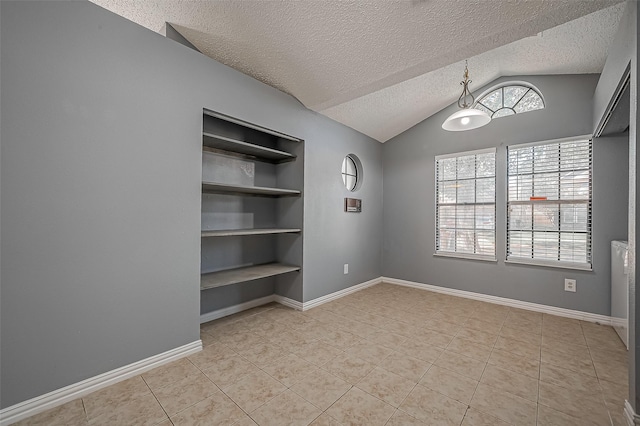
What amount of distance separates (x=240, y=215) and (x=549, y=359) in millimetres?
3211

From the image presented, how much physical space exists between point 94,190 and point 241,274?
1.48 metres

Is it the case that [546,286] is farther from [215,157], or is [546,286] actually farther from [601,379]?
[215,157]

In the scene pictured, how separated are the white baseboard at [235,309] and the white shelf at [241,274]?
45 cm

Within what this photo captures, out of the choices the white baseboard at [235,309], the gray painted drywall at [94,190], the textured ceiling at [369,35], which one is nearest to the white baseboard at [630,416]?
the textured ceiling at [369,35]

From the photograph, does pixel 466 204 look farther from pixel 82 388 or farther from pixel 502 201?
pixel 82 388

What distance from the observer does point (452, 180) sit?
13.1 feet

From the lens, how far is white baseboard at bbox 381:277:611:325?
292 centimetres

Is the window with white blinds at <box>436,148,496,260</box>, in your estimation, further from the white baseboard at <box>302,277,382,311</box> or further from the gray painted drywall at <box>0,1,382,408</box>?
the gray painted drywall at <box>0,1,382,408</box>

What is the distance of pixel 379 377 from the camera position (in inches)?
73.7

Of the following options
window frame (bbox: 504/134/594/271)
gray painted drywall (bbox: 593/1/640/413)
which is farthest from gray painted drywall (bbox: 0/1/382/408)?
window frame (bbox: 504/134/594/271)

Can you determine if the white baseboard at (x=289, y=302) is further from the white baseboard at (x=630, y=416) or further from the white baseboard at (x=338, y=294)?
the white baseboard at (x=630, y=416)

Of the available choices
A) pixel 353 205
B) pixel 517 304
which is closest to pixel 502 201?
pixel 517 304

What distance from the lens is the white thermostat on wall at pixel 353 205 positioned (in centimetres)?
383

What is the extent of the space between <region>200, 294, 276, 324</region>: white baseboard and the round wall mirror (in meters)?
2.02
